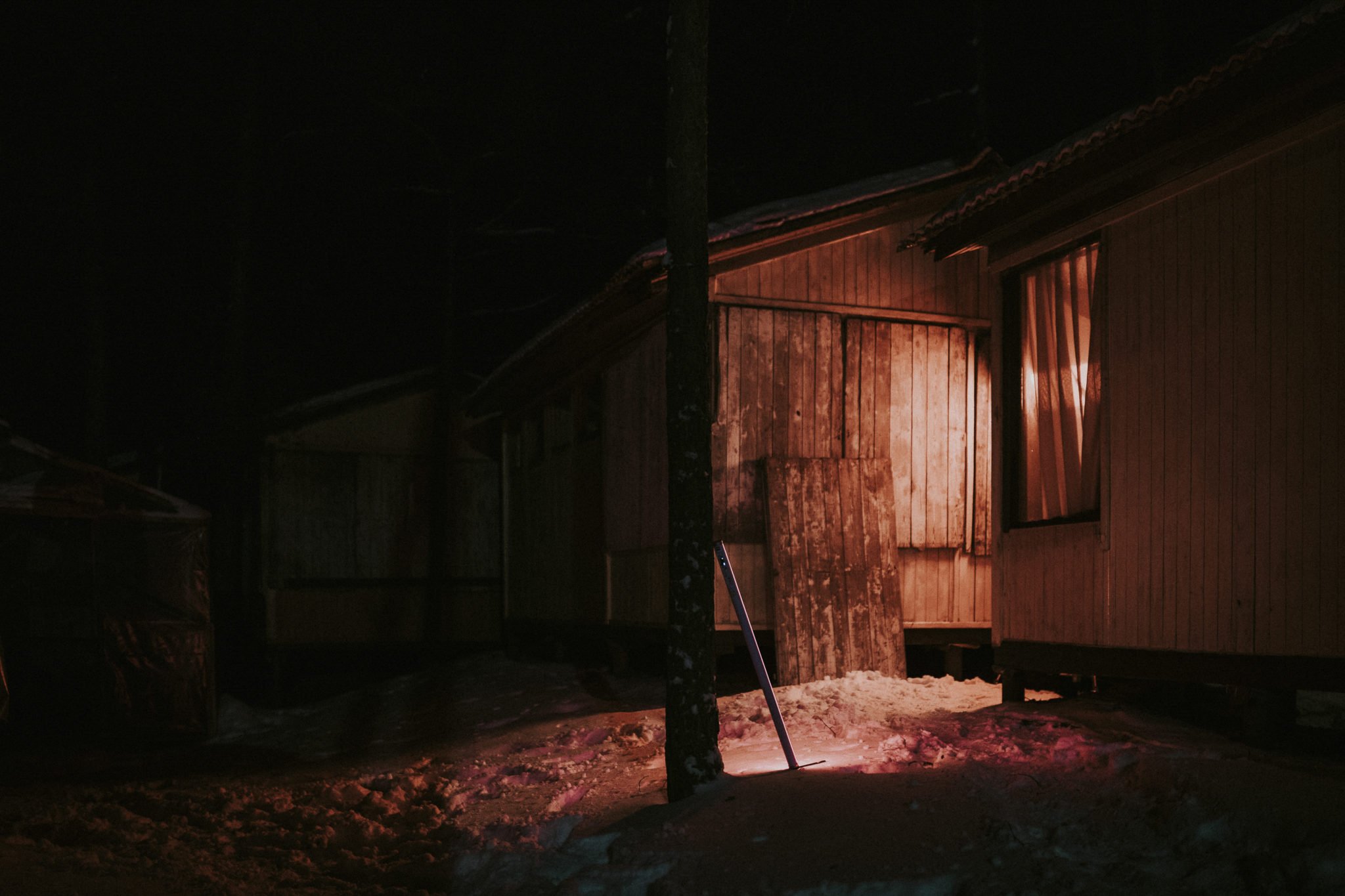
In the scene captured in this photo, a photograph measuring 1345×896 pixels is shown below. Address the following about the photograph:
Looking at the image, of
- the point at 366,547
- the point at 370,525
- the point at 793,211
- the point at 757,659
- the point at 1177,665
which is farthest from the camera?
the point at 370,525

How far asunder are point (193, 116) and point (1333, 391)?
2261cm

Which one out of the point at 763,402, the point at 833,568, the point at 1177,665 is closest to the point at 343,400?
the point at 763,402

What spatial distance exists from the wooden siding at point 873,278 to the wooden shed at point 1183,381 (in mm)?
2231

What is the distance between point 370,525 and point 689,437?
1265cm

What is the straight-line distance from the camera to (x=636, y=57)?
88.4ft

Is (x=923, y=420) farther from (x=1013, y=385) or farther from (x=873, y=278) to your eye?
(x=1013, y=385)

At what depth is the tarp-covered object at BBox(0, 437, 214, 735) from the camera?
40.9ft

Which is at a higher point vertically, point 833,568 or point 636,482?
point 636,482

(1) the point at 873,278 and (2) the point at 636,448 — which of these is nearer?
(1) the point at 873,278

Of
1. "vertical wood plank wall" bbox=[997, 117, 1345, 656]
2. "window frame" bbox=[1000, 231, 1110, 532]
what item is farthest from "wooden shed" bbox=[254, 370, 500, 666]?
"vertical wood plank wall" bbox=[997, 117, 1345, 656]

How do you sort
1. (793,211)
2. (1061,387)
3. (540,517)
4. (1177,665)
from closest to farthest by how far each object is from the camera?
(1177,665), (1061,387), (793,211), (540,517)

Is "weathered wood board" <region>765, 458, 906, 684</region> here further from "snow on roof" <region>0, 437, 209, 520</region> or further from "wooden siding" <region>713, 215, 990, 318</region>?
"snow on roof" <region>0, 437, 209, 520</region>

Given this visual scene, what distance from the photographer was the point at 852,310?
38.2 ft

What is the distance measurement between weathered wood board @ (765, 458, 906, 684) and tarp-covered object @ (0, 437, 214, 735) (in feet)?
22.3
